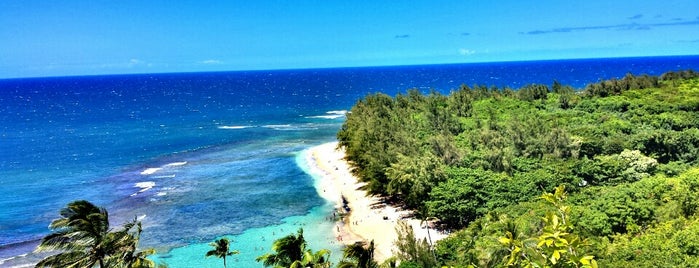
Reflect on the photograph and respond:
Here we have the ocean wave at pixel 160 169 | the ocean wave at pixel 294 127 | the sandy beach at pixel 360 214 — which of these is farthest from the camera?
the ocean wave at pixel 294 127

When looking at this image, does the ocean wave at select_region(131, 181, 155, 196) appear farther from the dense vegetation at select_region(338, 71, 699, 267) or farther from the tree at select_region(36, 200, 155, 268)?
the tree at select_region(36, 200, 155, 268)

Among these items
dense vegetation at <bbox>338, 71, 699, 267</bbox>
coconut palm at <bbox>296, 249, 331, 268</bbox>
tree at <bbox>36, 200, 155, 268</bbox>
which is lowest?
dense vegetation at <bbox>338, 71, 699, 267</bbox>

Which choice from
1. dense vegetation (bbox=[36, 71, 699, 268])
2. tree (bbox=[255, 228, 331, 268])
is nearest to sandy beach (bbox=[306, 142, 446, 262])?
dense vegetation (bbox=[36, 71, 699, 268])

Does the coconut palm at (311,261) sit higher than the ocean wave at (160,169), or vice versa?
the coconut palm at (311,261)

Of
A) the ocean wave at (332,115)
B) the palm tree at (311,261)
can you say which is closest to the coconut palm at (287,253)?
the palm tree at (311,261)

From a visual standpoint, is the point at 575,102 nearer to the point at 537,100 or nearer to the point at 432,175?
the point at 537,100

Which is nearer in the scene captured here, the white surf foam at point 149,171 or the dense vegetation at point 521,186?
the dense vegetation at point 521,186

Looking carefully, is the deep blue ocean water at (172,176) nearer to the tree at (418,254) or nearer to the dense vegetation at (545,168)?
the dense vegetation at (545,168)
